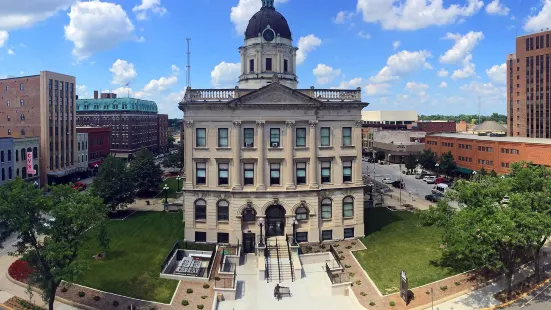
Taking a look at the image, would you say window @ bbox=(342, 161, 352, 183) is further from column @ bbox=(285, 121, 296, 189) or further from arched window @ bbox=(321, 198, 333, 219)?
column @ bbox=(285, 121, 296, 189)

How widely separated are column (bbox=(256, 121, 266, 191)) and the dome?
13070mm

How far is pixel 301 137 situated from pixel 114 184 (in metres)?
25.9

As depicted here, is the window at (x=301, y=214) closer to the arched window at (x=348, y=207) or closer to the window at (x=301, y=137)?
the arched window at (x=348, y=207)

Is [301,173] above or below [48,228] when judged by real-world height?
above

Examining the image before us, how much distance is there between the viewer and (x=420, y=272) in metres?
33.0

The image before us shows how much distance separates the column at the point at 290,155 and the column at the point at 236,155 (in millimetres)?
4621

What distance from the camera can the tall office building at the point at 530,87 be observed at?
11044 centimetres

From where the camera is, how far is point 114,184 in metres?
52.2

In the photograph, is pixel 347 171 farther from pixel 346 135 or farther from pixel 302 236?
pixel 302 236

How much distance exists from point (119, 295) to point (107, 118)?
340ft

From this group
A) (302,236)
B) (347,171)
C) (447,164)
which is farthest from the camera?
(447,164)

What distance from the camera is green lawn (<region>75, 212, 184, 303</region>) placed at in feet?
100

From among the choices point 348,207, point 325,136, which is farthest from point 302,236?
point 325,136

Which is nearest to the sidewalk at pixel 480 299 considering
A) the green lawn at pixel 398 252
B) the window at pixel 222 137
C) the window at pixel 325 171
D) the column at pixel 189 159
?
the green lawn at pixel 398 252
